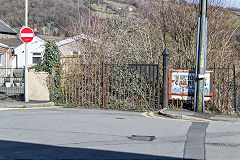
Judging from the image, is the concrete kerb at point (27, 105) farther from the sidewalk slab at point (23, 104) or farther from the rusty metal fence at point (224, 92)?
the rusty metal fence at point (224, 92)

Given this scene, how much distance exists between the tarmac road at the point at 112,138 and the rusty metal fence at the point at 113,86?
2.17 metres

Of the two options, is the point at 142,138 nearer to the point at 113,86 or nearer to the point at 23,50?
the point at 113,86

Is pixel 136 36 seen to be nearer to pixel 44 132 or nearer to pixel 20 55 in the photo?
pixel 44 132

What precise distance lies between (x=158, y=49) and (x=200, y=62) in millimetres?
2751

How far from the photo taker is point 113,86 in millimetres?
14508

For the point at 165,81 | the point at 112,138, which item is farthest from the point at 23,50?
the point at 112,138

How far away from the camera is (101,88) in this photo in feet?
47.9

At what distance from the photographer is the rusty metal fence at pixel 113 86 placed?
13.8 metres

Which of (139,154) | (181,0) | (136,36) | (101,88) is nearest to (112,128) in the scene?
(139,154)

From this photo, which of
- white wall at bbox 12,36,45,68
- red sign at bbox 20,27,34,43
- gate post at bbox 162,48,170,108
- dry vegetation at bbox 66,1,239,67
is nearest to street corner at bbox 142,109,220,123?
gate post at bbox 162,48,170,108

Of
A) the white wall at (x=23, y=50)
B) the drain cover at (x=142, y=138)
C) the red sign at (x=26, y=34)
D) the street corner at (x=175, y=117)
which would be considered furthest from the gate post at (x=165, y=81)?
the white wall at (x=23, y=50)

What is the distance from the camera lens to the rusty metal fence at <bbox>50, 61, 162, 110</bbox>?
13.8 meters

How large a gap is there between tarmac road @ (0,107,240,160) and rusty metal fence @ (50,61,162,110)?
85.3 inches

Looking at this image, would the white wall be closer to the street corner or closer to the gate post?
the gate post
